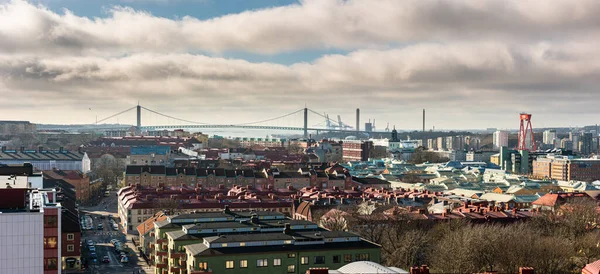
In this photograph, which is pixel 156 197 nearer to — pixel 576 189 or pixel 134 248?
pixel 134 248

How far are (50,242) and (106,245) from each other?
2326cm

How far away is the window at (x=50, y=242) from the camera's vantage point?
20.5 meters

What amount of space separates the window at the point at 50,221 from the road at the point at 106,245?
→ 1483 centimetres

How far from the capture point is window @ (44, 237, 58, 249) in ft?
67.4

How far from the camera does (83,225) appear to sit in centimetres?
5022

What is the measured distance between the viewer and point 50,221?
813 inches

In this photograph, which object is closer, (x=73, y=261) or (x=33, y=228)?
(x=33, y=228)

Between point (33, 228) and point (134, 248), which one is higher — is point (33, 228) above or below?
above

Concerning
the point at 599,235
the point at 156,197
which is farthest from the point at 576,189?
the point at 156,197

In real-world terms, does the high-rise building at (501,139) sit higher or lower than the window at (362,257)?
higher

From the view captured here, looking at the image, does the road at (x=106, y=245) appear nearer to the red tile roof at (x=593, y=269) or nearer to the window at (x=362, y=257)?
the window at (x=362, y=257)

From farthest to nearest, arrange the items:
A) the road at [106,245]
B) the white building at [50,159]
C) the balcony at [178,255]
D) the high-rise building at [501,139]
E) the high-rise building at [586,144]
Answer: the high-rise building at [501,139]
the high-rise building at [586,144]
the white building at [50,159]
the road at [106,245]
the balcony at [178,255]

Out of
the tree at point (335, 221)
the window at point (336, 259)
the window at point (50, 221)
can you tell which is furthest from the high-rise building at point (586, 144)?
the window at point (50, 221)

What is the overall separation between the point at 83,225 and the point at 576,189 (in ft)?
152
